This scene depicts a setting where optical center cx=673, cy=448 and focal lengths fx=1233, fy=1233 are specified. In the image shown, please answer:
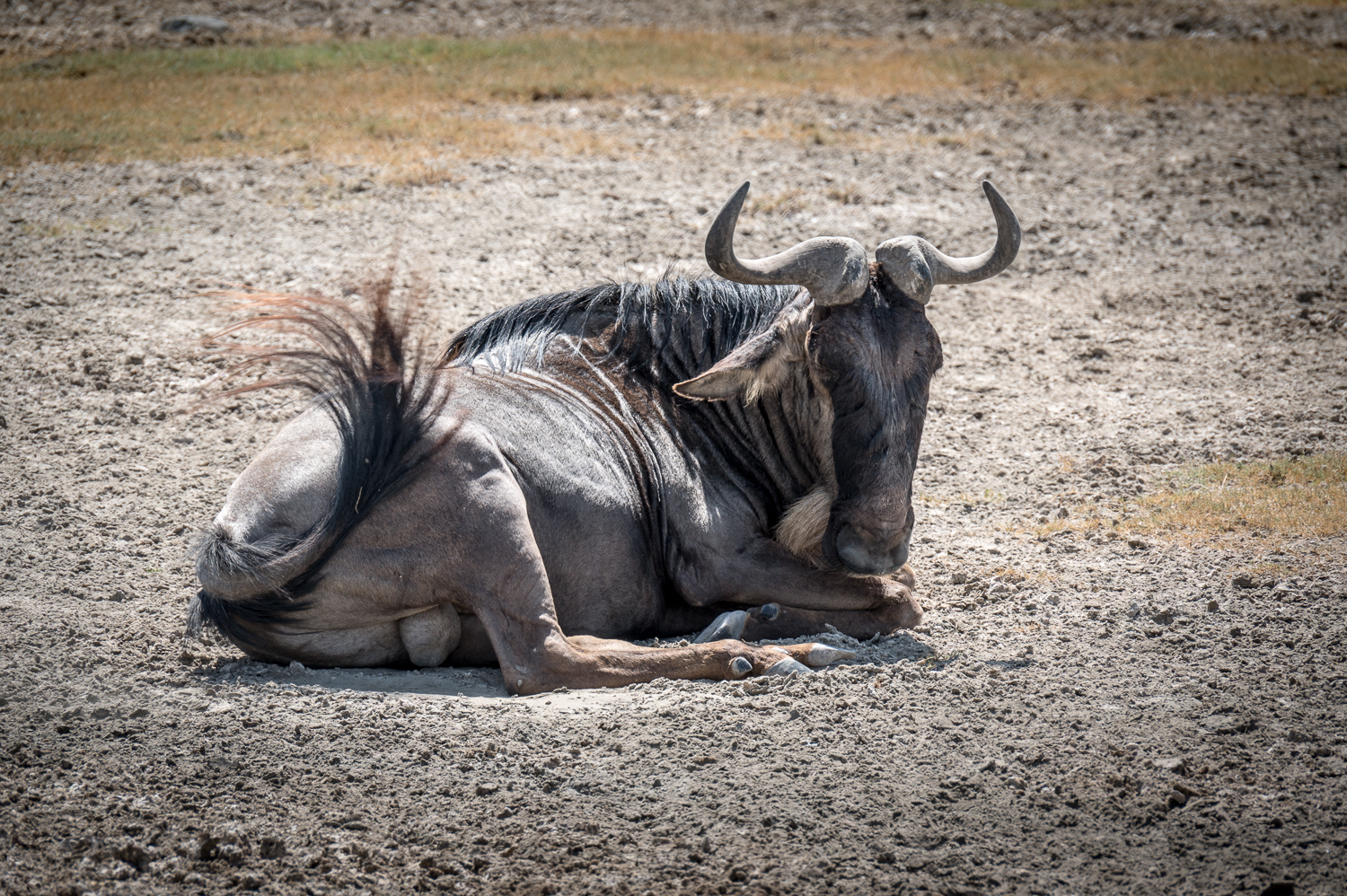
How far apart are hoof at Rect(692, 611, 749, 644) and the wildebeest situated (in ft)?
0.07

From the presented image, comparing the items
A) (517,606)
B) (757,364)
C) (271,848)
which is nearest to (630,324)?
(757,364)

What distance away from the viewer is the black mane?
593cm

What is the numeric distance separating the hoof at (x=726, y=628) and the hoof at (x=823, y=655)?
1.21 ft

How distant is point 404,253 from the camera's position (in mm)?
9805

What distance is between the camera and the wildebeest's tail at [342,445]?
4.71 meters

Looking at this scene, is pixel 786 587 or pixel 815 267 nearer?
pixel 815 267

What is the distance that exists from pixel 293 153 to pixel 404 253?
278cm

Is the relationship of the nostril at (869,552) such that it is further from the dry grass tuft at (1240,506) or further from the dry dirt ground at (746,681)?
the dry grass tuft at (1240,506)

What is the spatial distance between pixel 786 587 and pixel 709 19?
16.8 meters

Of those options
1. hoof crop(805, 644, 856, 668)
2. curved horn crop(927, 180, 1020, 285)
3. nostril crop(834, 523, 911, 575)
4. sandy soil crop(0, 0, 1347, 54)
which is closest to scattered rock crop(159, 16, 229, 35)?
sandy soil crop(0, 0, 1347, 54)

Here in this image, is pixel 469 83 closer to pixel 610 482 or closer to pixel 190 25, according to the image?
pixel 190 25

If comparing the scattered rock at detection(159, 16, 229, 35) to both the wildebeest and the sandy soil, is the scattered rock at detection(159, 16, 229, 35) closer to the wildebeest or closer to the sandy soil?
the sandy soil

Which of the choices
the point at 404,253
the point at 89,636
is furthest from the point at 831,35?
the point at 89,636

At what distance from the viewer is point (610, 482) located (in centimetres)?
542
